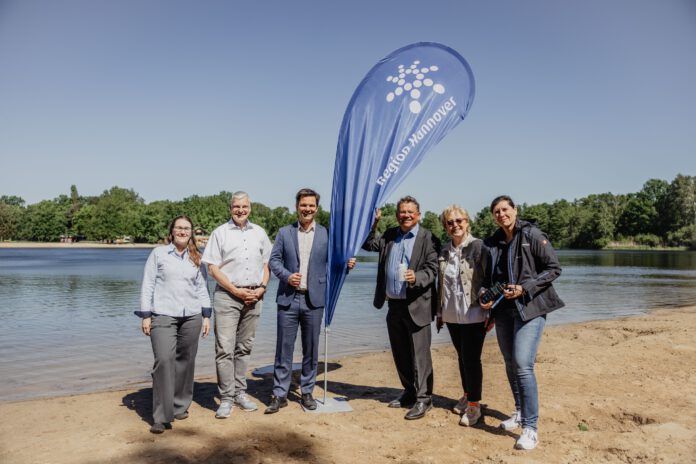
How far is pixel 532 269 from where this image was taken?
4410 millimetres

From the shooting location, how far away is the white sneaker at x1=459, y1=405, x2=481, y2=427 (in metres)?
4.96

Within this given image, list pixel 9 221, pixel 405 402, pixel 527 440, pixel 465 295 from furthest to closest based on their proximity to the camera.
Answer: pixel 9 221 → pixel 405 402 → pixel 465 295 → pixel 527 440

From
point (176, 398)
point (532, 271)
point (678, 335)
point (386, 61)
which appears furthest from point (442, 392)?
point (678, 335)

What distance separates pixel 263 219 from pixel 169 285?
113 metres

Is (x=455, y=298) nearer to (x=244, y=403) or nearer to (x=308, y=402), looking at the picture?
(x=308, y=402)

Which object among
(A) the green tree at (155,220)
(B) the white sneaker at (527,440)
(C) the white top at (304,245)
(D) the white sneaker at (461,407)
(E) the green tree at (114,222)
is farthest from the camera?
(E) the green tree at (114,222)

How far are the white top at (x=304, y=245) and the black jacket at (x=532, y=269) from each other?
2.09 meters

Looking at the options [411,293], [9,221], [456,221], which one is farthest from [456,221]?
[9,221]

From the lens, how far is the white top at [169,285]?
4.82m

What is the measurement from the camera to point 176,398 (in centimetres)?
504

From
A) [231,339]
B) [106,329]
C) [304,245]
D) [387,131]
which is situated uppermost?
[387,131]

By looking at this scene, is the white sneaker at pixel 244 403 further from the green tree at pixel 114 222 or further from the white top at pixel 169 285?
the green tree at pixel 114 222

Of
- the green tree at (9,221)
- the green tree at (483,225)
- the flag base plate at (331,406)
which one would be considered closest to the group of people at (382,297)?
the flag base plate at (331,406)

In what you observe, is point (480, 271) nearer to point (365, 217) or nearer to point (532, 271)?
point (532, 271)
